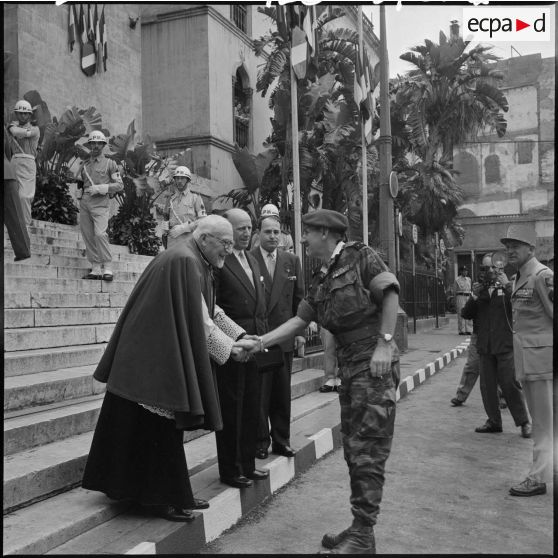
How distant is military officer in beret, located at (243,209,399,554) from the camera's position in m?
3.58

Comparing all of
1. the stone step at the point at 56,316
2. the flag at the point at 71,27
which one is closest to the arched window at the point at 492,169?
the flag at the point at 71,27

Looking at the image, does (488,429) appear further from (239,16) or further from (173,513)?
(239,16)

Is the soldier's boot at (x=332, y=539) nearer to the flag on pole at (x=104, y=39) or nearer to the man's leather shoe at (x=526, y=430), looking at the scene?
the man's leather shoe at (x=526, y=430)

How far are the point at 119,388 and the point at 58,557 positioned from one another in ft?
2.90

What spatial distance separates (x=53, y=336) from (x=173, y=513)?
9.93 feet

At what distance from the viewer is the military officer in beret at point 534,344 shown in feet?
15.5

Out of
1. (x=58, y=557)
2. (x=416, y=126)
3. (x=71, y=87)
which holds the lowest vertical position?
(x=58, y=557)

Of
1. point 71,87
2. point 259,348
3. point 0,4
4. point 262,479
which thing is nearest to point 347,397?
point 259,348

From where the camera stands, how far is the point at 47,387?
4980 mm

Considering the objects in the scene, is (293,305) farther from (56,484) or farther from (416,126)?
(416,126)

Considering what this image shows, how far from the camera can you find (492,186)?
40844mm

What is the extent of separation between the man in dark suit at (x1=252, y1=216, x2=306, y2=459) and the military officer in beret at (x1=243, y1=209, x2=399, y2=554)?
4.39 feet

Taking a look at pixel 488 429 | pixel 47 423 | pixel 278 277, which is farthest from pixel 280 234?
pixel 488 429

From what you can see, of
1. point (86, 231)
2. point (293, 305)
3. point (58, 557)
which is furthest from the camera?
point (86, 231)
